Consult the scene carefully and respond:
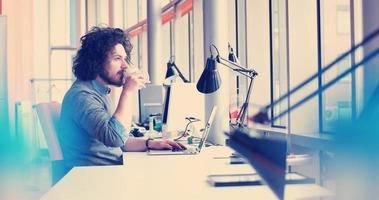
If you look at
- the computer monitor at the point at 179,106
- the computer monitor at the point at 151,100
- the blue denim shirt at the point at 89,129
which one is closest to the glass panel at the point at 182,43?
the computer monitor at the point at 151,100

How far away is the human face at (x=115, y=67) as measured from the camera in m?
2.59

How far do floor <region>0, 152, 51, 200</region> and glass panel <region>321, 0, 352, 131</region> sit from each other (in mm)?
2918

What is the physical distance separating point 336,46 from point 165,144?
1280 millimetres

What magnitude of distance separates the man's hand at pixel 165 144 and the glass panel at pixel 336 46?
944mm

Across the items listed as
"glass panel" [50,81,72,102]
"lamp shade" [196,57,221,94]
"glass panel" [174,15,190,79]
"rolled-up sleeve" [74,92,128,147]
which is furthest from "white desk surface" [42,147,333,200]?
"glass panel" [50,81,72,102]

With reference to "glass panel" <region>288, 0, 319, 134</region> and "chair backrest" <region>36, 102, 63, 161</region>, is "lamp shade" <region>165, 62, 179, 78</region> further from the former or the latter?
"chair backrest" <region>36, 102, 63, 161</region>

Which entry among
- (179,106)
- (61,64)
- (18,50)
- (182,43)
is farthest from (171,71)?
(61,64)

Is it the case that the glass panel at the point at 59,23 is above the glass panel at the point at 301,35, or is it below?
above

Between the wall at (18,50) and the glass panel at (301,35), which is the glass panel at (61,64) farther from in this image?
the glass panel at (301,35)

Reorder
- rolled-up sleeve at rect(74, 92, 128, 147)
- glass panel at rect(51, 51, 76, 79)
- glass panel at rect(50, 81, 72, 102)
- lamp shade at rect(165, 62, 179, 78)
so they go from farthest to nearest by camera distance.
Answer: glass panel at rect(51, 51, 76, 79)
glass panel at rect(50, 81, 72, 102)
lamp shade at rect(165, 62, 179, 78)
rolled-up sleeve at rect(74, 92, 128, 147)

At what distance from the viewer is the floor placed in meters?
4.58

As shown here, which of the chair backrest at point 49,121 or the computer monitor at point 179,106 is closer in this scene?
the chair backrest at point 49,121

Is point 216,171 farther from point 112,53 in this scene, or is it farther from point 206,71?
point 112,53

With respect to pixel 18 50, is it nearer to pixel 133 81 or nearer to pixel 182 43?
pixel 182 43
